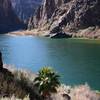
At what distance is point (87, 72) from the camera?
212 ft

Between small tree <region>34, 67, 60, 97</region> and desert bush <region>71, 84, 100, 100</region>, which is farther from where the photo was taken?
desert bush <region>71, 84, 100, 100</region>

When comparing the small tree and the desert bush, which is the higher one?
the small tree

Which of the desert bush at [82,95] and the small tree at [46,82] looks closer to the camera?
the small tree at [46,82]

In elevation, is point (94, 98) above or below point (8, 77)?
below

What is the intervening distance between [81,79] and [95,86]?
6619 mm

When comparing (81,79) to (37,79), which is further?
(81,79)

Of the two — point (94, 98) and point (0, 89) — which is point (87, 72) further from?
point (0, 89)

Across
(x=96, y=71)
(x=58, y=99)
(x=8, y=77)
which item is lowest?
(x=96, y=71)

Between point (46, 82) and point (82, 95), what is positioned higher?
point (46, 82)

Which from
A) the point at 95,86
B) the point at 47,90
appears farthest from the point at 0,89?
the point at 95,86

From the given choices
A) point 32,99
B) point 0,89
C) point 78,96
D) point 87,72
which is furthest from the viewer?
point 87,72

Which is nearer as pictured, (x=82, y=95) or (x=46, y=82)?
(x=46, y=82)

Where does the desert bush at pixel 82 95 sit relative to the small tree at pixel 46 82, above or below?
below

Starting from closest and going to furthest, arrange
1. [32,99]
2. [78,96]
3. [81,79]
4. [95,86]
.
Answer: [32,99], [78,96], [95,86], [81,79]
